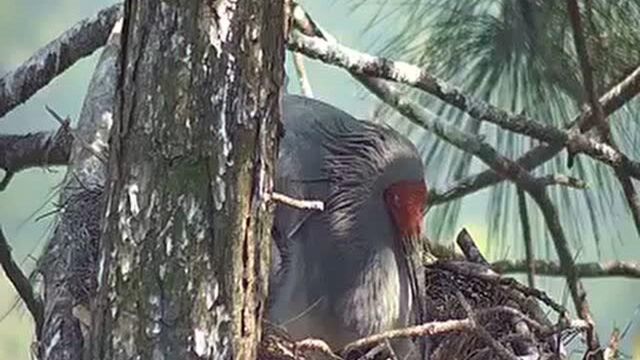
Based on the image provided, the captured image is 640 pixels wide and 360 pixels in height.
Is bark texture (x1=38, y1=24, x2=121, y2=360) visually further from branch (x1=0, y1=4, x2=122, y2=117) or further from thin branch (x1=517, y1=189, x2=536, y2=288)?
thin branch (x1=517, y1=189, x2=536, y2=288)

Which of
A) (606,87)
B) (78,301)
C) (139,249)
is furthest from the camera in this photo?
(606,87)

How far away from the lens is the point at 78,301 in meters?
0.88

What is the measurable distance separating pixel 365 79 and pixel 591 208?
1.03 ft

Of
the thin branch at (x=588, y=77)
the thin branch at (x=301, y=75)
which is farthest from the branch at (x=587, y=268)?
the thin branch at (x=301, y=75)

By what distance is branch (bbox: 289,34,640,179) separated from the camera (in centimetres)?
120

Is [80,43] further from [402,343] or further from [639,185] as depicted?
[639,185]

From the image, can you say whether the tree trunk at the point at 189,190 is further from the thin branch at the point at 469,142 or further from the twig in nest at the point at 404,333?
the thin branch at the point at 469,142

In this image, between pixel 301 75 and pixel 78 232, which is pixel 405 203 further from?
pixel 301 75

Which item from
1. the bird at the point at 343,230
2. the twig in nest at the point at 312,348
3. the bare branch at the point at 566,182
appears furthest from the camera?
the bare branch at the point at 566,182

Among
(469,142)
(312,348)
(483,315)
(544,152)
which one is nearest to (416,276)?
(483,315)

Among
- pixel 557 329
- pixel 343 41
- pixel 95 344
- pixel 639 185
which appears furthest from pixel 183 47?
pixel 639 185

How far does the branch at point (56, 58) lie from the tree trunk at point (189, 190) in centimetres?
45

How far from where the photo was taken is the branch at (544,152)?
137 cm

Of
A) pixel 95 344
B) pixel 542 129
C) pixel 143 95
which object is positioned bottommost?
pixel 95 344
